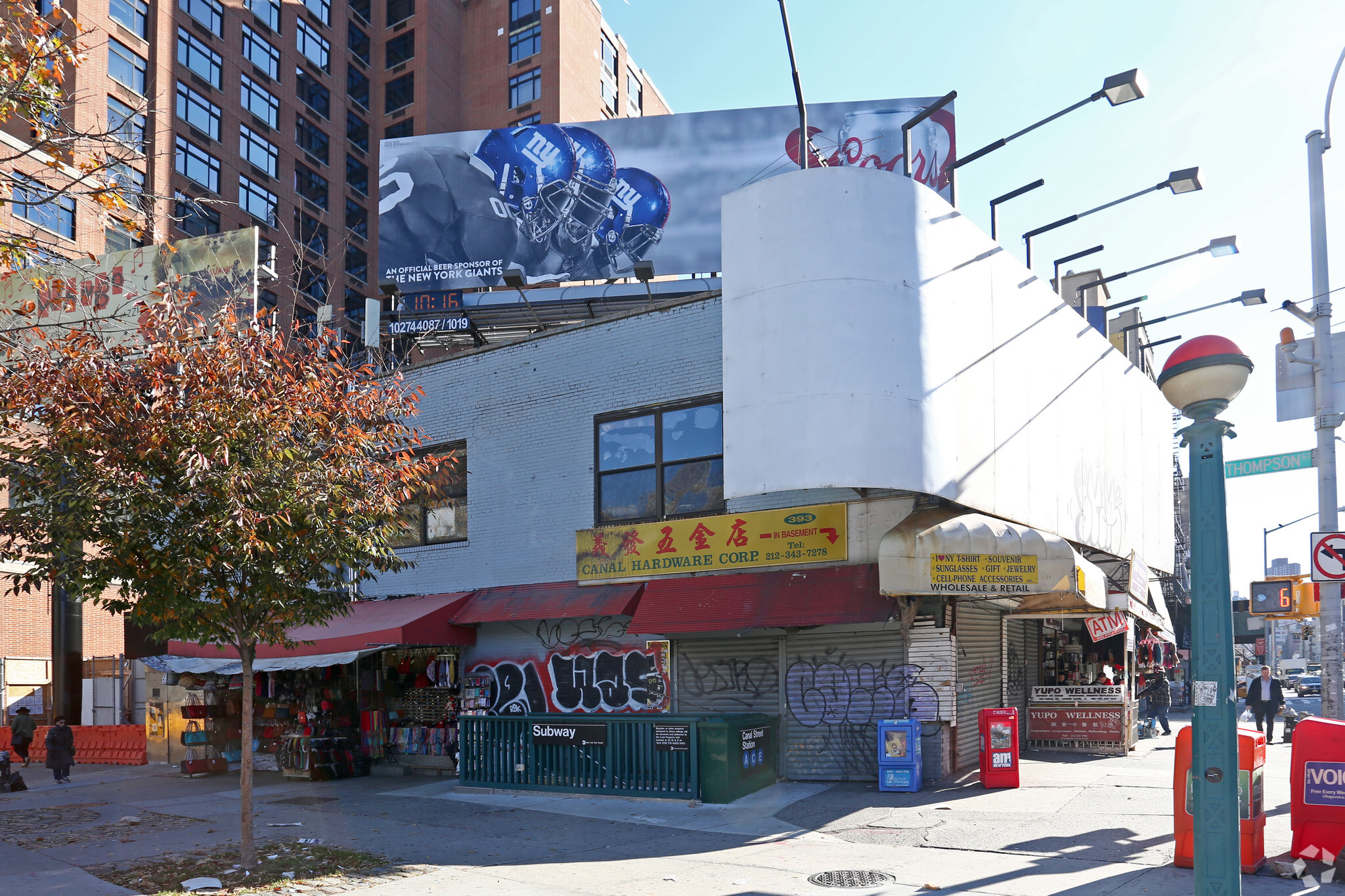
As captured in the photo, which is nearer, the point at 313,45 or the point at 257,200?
the point at 257,200

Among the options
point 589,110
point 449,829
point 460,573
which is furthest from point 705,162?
point 589,110

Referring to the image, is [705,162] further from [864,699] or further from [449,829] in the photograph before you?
[449,829]

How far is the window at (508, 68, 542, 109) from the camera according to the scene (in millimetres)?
56594

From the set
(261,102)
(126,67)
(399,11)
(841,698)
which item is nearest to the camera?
(841,698)

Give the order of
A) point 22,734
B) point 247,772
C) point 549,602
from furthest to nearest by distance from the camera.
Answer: point 22,734 → point 549,602 → point 247,772

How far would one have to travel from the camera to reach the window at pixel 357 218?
59.2 metres

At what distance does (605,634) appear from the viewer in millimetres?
16531

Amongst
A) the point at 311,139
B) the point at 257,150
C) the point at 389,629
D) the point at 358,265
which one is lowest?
the point at 389,629

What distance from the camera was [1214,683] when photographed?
6406mm

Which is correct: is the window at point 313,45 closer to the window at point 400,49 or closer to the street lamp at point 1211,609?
the window at point 400,49

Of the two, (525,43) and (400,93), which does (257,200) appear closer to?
(400,93)

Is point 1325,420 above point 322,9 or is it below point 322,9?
below

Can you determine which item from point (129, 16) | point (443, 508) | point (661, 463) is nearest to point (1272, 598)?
point (661, 463)

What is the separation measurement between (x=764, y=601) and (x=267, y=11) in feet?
167
